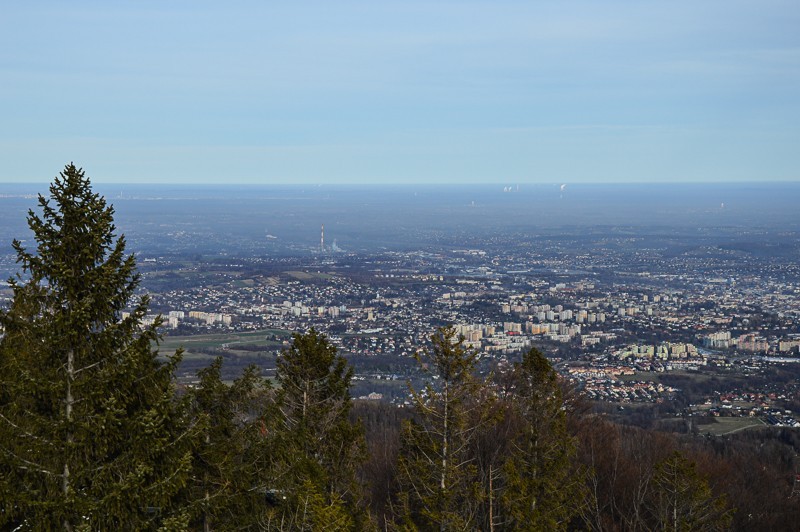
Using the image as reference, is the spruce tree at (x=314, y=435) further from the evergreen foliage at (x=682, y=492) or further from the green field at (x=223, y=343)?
Answer: the green field at (x=223, y=343)

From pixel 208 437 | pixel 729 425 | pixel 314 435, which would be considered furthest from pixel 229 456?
pixel 729 425

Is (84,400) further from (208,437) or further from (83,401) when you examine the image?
(208,437)

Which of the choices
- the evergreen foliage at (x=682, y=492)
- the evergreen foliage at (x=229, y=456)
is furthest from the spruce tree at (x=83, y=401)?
the evergreen foliage at (x=682, y=492)

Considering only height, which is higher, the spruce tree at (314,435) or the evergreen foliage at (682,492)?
the spruce tree at (314,435)

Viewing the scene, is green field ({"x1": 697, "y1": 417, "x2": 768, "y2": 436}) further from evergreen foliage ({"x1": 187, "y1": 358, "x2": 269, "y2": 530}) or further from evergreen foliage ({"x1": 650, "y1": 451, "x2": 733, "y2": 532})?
evergreen foliage ({"x1": 187, "y1": 358, "x2": 269, "y2": 530})

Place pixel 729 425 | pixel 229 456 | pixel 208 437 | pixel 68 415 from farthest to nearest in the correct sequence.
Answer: pixel 729 425, pixel 208 437, pixel 229 456, pixel 68 415

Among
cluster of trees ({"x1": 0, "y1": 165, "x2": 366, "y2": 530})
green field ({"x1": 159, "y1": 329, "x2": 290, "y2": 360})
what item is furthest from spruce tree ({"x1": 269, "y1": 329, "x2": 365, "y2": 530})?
green field ({"x1": 159, "y1": 329, "x2": 290, "y2": 360})

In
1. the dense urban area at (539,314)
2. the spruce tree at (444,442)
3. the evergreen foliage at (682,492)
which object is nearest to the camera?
the spruce tree at (444,442)
